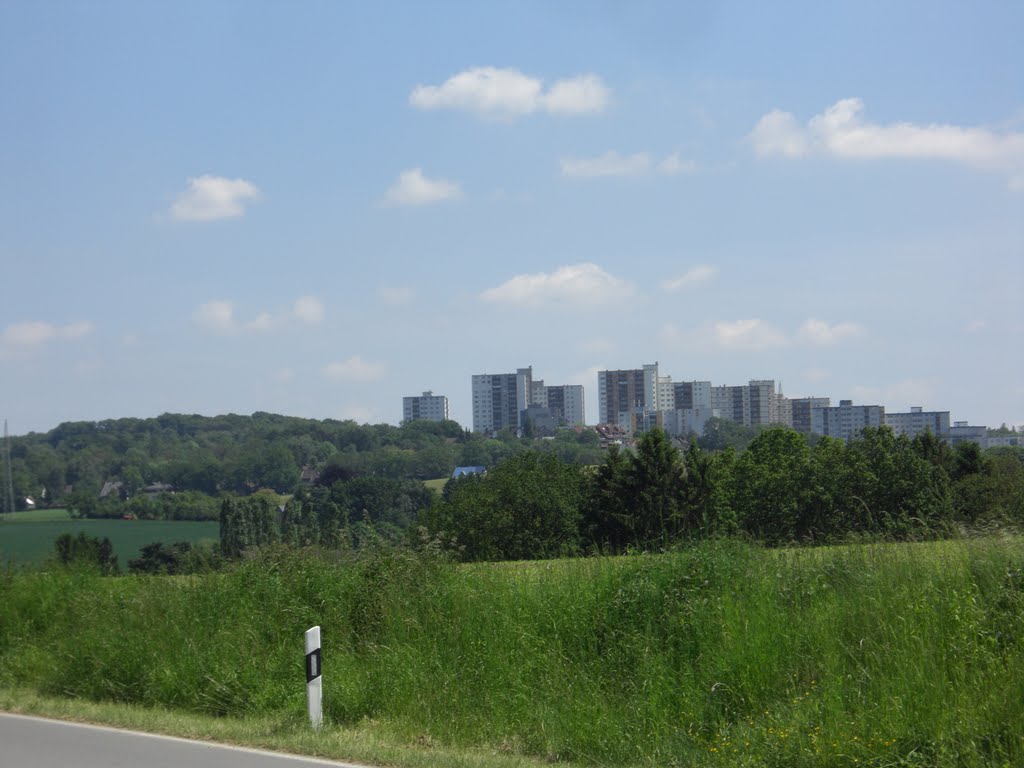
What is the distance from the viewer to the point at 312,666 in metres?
10.1

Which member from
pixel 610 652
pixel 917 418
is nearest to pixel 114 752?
pixel 610 652

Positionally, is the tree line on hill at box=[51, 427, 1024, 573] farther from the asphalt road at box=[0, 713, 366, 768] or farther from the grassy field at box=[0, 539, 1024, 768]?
the asphalt road at box=[0, 713, 366, 768]

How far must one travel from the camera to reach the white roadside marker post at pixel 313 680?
1002 cm

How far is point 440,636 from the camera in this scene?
1160 cm

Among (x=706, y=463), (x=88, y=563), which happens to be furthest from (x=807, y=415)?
(x=88, y=563)

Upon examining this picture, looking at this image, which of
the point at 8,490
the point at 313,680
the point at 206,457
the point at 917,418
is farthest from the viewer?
the point at 917,418

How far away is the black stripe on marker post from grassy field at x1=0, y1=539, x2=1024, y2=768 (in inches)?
17.1

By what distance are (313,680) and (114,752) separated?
1.90 metres

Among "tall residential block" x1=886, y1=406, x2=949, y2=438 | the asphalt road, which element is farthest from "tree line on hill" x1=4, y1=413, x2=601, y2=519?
"tall residential block" x1=886, y1=406, x2=949, y2=438

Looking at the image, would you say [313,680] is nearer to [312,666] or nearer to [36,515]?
[312,666]

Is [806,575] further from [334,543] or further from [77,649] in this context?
[77,649]

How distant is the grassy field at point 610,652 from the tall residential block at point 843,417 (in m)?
172

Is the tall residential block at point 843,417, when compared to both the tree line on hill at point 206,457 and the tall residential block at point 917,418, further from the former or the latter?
the tree line on hill at point 206,457

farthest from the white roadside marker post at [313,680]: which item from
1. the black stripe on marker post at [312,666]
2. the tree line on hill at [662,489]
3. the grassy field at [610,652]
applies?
the tree line on hill at [662,489]
